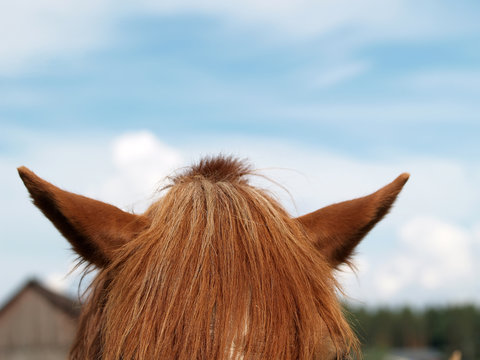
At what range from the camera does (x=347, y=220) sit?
2.69 meters

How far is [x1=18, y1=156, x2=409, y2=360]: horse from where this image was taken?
212 centimetres

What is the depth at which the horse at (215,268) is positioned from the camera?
6.94ft

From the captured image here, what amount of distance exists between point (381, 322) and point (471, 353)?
23.2m

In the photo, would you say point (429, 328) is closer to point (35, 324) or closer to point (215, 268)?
point (35, 324)

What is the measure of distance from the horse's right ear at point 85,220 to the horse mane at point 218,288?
7 centimetres

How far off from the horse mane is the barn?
27232 millimetres

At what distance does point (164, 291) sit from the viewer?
2225 millimetres

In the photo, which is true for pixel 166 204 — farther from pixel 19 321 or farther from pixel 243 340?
pixel 19 321

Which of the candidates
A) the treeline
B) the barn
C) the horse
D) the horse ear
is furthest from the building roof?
the treeline

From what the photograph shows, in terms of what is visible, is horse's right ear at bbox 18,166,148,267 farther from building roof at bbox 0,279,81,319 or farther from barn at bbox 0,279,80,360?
building roof at bbox 0,279,81,319

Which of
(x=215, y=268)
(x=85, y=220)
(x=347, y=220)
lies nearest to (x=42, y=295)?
(x=85, y=220)

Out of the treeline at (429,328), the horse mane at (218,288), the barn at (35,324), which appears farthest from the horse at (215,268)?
the treeline at (429,328)

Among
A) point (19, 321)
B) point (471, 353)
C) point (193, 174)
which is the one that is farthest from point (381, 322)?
point (193, 174)

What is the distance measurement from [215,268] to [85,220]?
2.06ft
